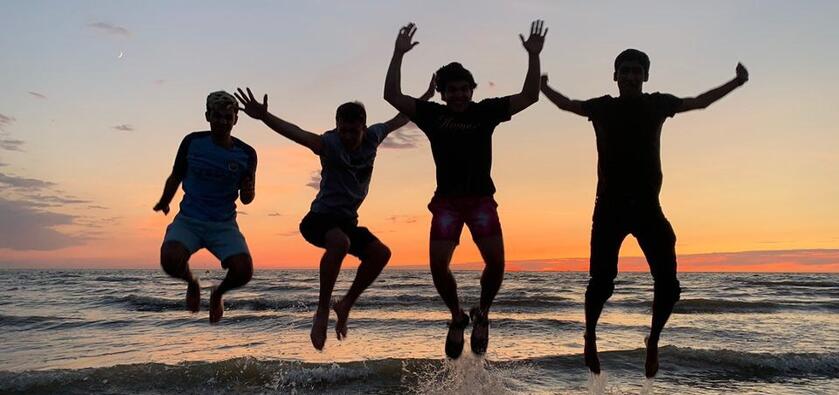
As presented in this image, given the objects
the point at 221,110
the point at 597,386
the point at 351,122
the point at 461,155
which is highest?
the point at 221,110

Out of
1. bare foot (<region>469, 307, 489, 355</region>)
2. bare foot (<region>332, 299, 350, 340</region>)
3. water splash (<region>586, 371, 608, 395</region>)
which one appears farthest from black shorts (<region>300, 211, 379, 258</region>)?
water splash (<region>586, 371, 608, 395</region>)

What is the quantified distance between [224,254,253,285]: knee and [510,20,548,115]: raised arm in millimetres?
3094

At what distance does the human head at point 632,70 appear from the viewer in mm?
5770

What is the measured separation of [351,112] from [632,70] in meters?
2.70

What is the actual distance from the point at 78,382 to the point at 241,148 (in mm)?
5737

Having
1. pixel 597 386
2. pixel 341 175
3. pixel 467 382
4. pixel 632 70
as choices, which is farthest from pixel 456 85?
pixel 597 386

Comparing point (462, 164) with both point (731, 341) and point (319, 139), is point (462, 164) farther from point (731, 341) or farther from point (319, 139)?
point (731, 341)

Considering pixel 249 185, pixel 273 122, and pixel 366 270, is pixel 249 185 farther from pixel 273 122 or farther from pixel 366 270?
pixel 366 270

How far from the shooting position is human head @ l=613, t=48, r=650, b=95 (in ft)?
18.9

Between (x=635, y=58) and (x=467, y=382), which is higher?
(x=635, y=58)

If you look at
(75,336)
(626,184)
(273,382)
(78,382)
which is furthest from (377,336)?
(626,184)

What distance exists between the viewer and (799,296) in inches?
1080

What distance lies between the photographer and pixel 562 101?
19.7ft

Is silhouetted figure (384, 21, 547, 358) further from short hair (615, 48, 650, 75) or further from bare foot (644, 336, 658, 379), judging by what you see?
bare foot (644, 336, 658, 379)
